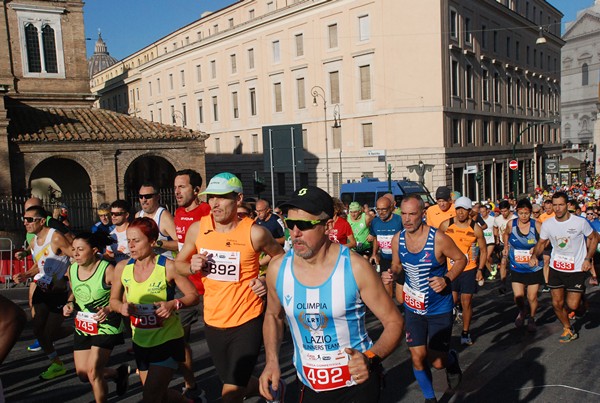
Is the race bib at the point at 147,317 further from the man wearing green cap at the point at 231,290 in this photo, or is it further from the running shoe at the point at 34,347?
the running shoe at the point at 34,347

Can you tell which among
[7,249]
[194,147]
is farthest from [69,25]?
[7,249]

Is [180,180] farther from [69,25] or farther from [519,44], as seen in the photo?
[519,44]

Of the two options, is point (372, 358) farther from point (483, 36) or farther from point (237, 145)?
point (237, 145)

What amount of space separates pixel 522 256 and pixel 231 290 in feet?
17.4

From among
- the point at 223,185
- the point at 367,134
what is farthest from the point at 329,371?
the point at 367,134

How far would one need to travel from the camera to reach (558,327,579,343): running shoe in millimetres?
7535

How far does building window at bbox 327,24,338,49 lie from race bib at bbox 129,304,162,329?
3770cm

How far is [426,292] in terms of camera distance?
17.9 ft

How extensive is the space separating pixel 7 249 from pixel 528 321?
12.2 metres

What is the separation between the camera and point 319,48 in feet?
135

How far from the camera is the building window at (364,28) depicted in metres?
38.2

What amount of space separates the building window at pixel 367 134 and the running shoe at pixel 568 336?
3172cm

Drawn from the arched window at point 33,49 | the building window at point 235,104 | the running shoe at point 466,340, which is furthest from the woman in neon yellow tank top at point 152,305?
the building window at point 235,104

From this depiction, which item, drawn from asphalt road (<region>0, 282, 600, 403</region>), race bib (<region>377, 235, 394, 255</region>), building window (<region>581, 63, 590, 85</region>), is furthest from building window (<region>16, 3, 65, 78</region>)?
building window (<region>581, 63, 590, 85</region>)
